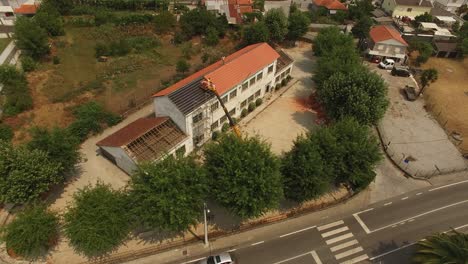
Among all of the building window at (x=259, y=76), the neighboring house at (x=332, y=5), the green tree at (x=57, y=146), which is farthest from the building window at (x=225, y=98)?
the neighboring house at (x=332, y=5)

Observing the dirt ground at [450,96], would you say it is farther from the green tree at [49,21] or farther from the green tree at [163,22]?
the green tree at [49,21]

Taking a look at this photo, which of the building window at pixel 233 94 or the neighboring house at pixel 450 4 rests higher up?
the neighboring house at pixel 450 4

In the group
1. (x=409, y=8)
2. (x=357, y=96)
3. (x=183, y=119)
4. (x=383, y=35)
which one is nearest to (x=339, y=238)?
(x=357, y=96)

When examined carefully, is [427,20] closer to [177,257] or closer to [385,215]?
[385,215]

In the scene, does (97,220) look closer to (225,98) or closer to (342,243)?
(225,98)

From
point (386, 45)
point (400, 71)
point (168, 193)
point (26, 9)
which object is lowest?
point (400, 71)

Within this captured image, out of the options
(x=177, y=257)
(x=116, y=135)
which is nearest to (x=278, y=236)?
(x=177, y=257)
